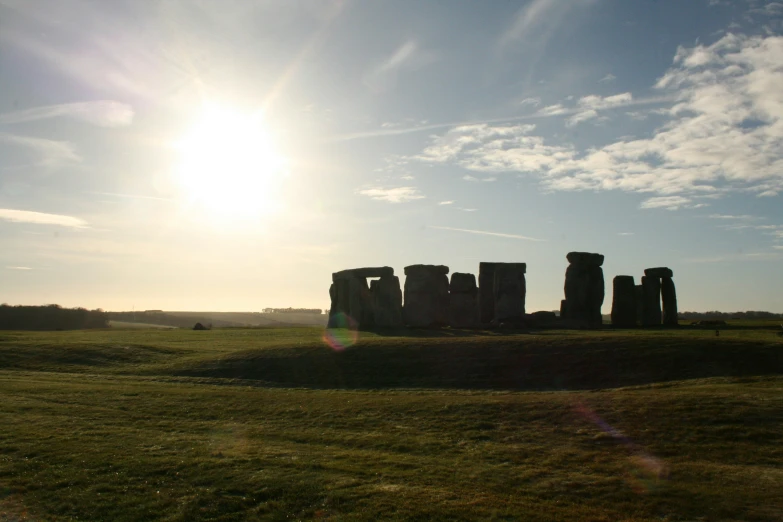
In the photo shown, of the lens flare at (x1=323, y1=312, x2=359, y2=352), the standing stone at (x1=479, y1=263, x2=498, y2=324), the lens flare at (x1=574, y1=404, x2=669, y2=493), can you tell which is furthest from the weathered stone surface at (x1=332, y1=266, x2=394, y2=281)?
the lens flare at (x1=574, y1=404, x2=669, y2=493)

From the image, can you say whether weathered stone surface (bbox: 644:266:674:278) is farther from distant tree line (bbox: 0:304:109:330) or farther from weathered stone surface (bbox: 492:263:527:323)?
distant tree line (bbox: 0:304:109:330)

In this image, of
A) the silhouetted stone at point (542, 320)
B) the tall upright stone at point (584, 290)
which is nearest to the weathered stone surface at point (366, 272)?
the silhouetted stone at point (542, 320)

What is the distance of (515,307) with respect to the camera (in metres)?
45.9

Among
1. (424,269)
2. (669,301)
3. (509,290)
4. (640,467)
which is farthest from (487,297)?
(640,467)

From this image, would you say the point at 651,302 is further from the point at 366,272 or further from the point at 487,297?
the point at 366,272

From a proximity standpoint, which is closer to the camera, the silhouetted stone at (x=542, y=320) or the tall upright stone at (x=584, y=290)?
the tall upright stone at (x=584, y=290)

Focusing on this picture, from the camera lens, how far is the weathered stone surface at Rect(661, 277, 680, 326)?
1848 inches

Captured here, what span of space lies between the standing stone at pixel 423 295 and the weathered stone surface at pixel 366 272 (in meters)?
1.38

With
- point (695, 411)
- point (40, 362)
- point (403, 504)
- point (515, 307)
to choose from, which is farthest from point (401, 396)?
point (515, 307)

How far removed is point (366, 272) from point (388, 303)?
337 cm

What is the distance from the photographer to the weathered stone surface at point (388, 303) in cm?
4784

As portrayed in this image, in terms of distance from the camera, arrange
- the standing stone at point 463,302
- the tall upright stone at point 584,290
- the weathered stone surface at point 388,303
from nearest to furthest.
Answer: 1. the tall upright stone at point 584,290
2. the weathered stone surface at point 388,303
3. the standing stone at point 463,302

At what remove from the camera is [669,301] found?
155 ft

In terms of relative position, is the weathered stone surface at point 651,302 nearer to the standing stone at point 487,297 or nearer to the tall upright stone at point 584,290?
the tall upright stone at point 584,290
